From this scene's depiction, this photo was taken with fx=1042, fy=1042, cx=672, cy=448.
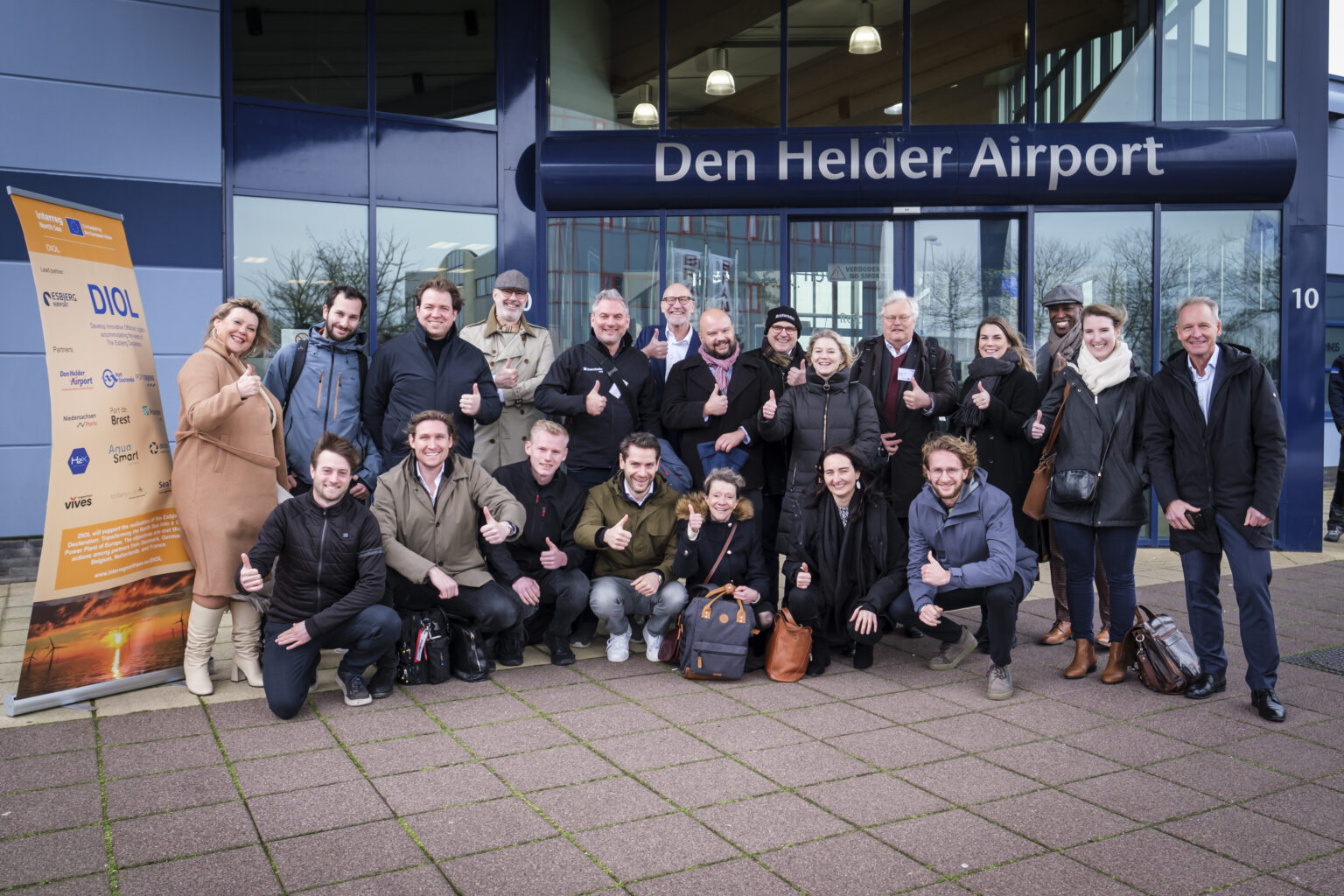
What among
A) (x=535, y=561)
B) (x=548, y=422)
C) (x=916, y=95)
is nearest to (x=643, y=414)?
(x=548, y=422)

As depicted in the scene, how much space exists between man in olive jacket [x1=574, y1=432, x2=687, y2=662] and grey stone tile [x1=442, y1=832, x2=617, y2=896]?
Answer: 2.25m

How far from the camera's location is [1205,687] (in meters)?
4.97

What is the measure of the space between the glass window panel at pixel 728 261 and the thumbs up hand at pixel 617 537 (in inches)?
163

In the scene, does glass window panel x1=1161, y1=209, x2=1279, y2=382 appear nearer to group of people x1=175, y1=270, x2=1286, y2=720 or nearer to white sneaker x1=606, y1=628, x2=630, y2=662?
Result: group of people x1=175, y1=270, x2=1286, y2=720

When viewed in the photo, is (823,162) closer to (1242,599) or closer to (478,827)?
(1242,599)

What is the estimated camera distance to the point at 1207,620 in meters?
4.93

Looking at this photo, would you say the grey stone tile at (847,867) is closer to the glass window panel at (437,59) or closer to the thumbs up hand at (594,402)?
the thumbs up hand at (594,402)

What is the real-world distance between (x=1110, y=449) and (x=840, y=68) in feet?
18.5

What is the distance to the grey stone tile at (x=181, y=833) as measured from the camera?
3.26 meters

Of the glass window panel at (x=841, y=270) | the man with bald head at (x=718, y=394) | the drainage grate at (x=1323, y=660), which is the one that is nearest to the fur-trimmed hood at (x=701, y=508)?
the man with bald head at (x=718, y=394)

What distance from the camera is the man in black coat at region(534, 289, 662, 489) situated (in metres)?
6.18

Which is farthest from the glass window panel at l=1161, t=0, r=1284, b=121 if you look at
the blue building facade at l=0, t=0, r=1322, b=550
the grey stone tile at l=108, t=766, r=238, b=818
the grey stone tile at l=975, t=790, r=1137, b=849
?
the grey stone tile at l=108, t=766, r=238, b=818

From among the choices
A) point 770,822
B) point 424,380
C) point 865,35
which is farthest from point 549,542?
point 865,35

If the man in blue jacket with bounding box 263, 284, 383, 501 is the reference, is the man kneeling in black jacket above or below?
below
